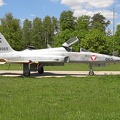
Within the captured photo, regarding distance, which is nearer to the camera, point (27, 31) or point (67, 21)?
point (67, 21)

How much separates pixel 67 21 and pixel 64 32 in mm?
9718

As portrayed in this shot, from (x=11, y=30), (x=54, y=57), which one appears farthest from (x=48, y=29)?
(x=54, y=57)

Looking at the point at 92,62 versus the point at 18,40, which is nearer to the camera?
the point at 92,62

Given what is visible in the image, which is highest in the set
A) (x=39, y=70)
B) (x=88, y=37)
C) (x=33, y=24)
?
(x=33, y=24)

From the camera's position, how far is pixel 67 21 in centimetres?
8075

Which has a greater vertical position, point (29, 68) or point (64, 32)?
point (64, 32)

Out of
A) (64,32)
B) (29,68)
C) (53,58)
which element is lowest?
(29,68)

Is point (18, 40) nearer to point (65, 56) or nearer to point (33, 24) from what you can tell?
point (33, 24)

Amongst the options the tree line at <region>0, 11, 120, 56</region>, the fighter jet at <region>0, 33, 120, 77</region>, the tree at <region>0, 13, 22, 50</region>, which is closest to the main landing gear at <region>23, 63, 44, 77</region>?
the fighter jet at <region>0, 33, 120, 77</region>

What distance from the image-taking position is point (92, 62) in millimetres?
19609

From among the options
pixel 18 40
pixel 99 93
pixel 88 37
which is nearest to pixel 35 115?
pixel 99 93

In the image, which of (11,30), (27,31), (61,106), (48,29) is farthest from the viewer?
(27,31)

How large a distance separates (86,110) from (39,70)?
46.9 ft

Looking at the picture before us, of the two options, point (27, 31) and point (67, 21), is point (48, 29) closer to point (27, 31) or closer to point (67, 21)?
point (27, 31)
